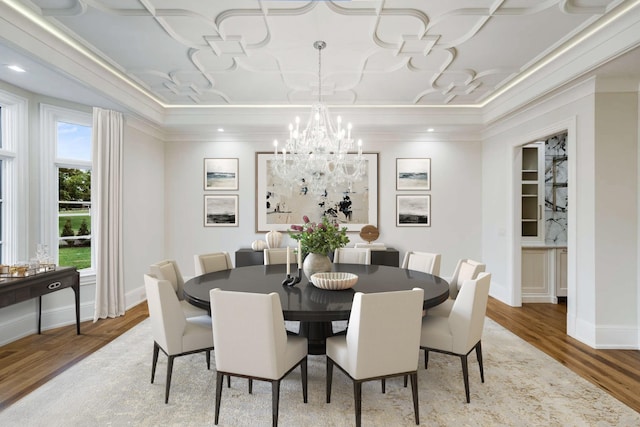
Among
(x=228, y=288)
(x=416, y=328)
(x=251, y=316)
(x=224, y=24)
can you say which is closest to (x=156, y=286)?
(x=228, y=288)

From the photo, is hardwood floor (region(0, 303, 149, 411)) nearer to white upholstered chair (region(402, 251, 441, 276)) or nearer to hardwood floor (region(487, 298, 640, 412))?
white upholstered chair (region(402, 251, 441, 276))

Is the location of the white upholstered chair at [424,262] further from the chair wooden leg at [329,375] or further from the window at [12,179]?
the window at [12,179]

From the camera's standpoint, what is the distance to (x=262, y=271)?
137 inches

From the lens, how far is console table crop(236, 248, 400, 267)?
18.2ft

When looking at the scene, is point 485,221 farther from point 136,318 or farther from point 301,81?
point 136,318

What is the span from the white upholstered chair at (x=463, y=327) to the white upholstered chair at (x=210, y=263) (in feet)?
7.21

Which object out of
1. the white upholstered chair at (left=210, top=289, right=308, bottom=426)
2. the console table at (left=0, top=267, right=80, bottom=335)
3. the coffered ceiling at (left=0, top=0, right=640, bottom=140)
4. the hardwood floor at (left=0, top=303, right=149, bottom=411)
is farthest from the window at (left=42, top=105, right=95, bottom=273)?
the white upholstered chair at (left=210, top=289, right=308, bottom=426)

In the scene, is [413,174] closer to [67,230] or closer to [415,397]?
[415,397]

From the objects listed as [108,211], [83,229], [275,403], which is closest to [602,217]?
[275,403]

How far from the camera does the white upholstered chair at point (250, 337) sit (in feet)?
6.77

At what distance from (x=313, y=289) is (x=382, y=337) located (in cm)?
79

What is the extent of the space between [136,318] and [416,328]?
145 inches

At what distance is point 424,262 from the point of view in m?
3.83

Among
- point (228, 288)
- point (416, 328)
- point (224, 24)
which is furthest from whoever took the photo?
point (224, 24)
